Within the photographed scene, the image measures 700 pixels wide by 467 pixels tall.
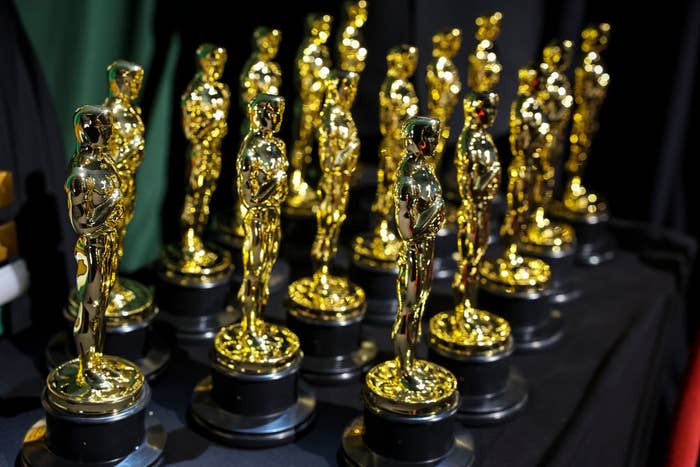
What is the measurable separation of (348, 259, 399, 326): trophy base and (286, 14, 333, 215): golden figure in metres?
0.21

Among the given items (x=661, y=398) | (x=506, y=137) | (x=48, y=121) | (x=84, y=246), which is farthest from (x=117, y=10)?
(x=661, y=398)

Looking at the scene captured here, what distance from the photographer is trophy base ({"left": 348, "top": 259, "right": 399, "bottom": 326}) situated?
3.51ft

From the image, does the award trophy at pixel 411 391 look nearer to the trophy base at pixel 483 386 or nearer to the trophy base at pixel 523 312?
the trophy base at pixel 483 386

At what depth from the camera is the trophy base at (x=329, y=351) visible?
92 cm

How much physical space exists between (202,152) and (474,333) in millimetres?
381

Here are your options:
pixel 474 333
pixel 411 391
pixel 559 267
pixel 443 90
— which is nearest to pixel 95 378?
pixel 411 391

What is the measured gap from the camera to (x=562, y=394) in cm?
95

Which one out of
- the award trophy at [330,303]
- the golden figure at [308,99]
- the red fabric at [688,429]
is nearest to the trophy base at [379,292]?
the award trophy at [330,303]

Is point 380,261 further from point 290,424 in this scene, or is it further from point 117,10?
point 117,10

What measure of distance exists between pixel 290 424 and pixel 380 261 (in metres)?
Answer: 0.32

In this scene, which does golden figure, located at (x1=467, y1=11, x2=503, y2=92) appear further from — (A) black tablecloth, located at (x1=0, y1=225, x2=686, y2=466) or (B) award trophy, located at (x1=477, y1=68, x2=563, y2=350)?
(A) black tablecloth, located at (x1=0, y1=225, x2=686, y2=466)

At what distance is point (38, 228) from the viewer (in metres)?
1.04

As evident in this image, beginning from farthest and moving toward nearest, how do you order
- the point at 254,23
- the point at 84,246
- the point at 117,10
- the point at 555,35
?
the point at 555,35
the point at 254,23
the point at 117,10
the point at 84,246

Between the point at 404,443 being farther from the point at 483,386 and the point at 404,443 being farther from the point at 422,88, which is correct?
the point at 422,88
